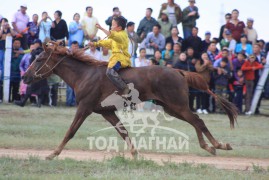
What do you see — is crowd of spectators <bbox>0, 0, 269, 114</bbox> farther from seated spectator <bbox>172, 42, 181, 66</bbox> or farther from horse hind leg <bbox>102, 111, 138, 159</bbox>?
horse hind leg <bbox>102, 111, 138, 159</bbox>

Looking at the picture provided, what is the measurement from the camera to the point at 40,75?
→ 1198 cm

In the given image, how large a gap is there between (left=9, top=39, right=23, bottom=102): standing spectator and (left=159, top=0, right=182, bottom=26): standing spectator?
495 centimetres

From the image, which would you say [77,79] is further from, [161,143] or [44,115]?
[44,115]

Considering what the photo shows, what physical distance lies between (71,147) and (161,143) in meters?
2.15

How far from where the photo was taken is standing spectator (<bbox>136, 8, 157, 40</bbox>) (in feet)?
68.3

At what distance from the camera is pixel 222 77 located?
20.2 meters

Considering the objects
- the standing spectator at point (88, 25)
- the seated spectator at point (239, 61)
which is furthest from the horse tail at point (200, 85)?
the standing spectator at point (88, 25)

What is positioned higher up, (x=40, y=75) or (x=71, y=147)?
(x=40, y=75)

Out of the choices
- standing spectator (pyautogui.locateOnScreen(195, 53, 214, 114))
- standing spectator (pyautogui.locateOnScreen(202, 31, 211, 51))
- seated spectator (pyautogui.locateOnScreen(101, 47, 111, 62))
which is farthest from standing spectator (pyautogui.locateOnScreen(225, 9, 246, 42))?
seated spectator (pyautogui.locateOnScreen(101, 47, 111, 62))

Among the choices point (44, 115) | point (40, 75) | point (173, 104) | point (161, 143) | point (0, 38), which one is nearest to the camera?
point (173, 104)

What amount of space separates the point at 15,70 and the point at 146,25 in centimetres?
468

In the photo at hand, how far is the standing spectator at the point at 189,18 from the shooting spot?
21.2m

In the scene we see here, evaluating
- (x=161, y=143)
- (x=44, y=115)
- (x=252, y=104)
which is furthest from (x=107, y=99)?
(x=252, y=104)

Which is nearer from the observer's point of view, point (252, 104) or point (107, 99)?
point (107, 99)
